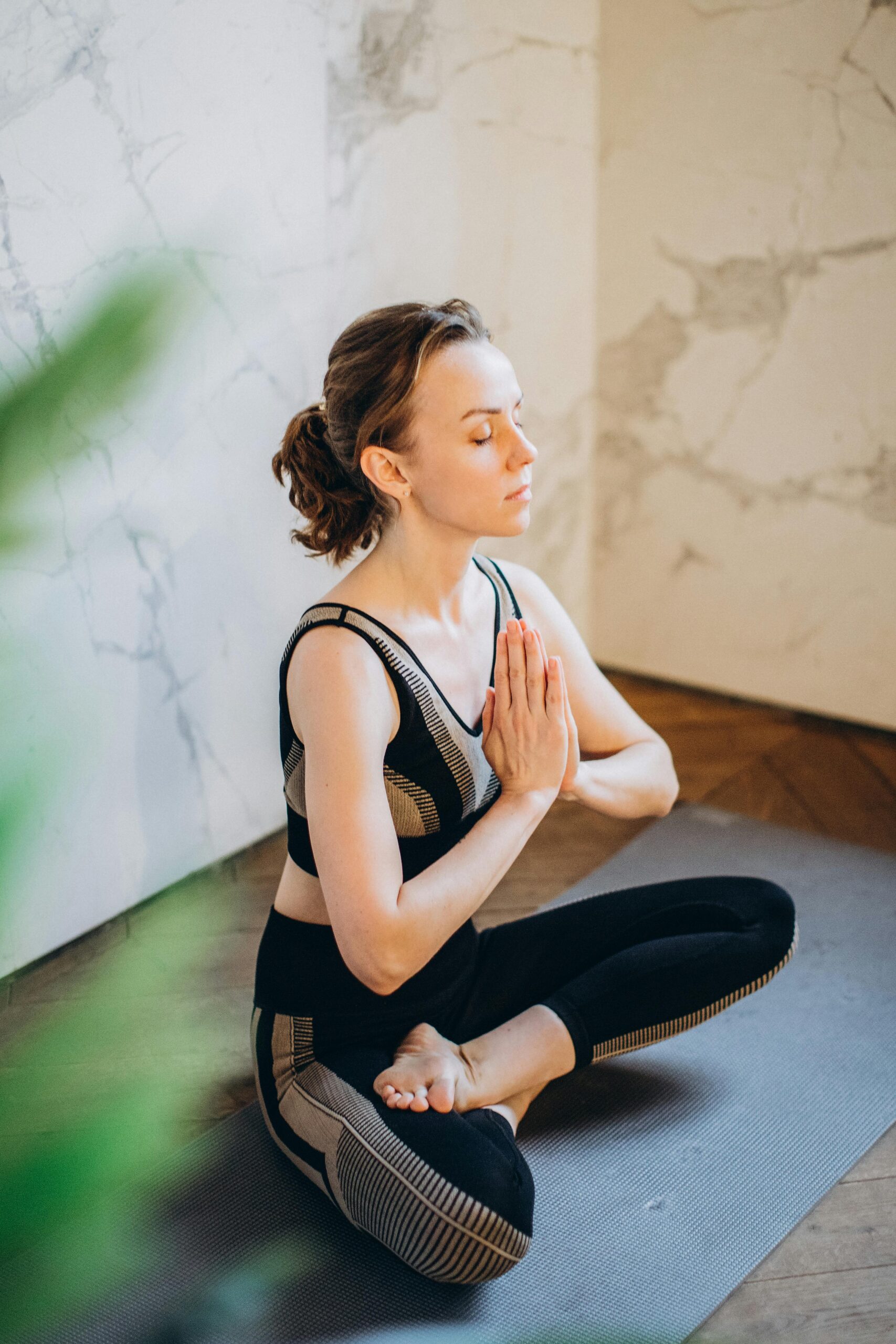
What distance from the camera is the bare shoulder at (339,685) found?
1147 mm

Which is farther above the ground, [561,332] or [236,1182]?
[561,332]

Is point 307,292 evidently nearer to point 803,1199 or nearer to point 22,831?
point 803,1199

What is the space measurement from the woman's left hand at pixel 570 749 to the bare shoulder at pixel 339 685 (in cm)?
15

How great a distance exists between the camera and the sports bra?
1208mm

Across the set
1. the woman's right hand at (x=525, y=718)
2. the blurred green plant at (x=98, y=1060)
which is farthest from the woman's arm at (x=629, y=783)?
the blurred green plant at (x=98, y=1060)

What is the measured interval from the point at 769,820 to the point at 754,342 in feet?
3.21

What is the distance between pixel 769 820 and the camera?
2129mm

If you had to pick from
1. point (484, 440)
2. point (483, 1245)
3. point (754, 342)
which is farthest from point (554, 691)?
point (754, 342)

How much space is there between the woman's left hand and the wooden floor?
1.33 feet

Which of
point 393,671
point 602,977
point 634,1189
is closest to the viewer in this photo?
point 393,671

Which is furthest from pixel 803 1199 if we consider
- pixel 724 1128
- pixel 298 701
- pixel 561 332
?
pixel 561 332

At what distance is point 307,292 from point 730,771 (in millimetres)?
1164

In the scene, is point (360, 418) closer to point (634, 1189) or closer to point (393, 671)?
point (393, 671)

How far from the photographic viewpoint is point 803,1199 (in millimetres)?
1291
